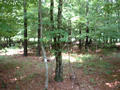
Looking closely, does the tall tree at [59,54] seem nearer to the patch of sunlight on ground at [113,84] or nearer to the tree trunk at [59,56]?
the tree trunk at [59,56]

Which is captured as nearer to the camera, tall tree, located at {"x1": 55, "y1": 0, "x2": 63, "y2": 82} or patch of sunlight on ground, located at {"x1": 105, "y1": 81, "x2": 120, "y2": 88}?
tall tree, located at {"x1": 55, "y1": 0, "x2": 63, "y2": 82}

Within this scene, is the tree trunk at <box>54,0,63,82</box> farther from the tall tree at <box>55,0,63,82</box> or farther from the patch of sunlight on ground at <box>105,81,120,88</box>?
the patch of sunlight on ground at <box>105,81,120,88</box>

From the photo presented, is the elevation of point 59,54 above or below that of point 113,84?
above

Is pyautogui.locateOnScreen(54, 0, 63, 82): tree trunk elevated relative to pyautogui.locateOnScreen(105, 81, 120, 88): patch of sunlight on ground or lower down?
elevated

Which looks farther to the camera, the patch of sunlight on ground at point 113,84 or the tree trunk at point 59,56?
the patch of sunlight on ground at point 113,84

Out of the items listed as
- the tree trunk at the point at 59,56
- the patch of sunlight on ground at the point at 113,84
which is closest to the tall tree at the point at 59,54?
the tree trunk at the point at 59,56

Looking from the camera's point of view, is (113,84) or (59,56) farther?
(113,84)

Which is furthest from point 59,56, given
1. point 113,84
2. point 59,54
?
point 113,84

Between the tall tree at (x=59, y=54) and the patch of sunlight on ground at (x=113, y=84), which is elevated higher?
the tall tree at (x=59, y=54)

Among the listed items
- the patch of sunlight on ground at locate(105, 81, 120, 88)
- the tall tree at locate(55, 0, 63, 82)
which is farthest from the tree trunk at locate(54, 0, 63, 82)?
the patch of sunlight on ground at locate(105, 81, 120, 88)

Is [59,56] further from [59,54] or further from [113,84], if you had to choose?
[113,84]

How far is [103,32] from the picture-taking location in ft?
32.9

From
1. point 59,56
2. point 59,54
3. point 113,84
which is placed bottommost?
point 113,84

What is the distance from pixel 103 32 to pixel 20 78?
7.34m
